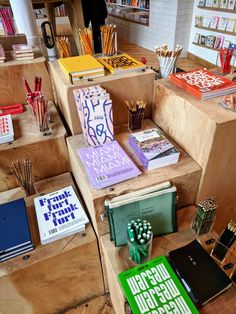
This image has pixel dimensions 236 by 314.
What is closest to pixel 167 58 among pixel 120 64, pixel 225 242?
pixel 120 64

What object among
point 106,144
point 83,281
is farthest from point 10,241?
point 106,144

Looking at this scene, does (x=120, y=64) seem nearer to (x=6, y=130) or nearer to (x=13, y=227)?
(x=6, y=130)

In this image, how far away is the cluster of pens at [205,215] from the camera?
0.79 metres

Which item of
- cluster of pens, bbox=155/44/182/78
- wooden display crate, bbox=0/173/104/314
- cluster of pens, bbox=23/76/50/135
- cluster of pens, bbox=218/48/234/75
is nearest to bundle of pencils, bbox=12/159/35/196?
wooden display crate, bbox=0/173/104/314

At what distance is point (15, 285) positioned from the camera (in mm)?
848

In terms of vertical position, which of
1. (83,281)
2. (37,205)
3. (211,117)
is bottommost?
(83,281)

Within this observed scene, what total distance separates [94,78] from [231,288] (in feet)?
2.98

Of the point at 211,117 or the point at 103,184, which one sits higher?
the point at 211,117

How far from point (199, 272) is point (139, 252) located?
19 cm

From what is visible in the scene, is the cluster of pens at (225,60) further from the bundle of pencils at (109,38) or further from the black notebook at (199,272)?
the black notebook at (199,272)

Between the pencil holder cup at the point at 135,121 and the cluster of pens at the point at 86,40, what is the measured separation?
1.46 ft

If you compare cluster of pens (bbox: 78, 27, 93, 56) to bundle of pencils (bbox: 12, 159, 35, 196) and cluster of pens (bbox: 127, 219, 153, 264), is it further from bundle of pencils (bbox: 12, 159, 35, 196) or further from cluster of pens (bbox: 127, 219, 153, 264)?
cluster of pens (bbox: 127, 219, 153, 264)

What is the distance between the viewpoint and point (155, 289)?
2.26ft

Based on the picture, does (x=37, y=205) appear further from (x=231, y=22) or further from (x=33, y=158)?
(x=231, y=22)
